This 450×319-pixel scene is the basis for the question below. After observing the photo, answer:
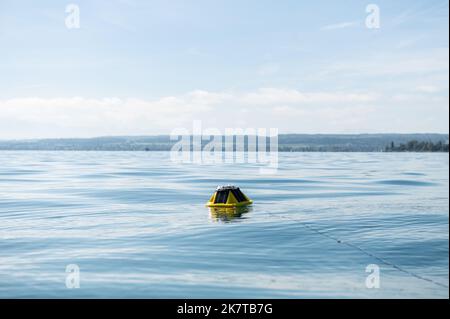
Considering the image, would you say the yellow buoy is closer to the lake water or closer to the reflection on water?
the reflection on water

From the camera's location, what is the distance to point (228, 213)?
25406mm

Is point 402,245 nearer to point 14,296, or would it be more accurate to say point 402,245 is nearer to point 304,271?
point 304,271

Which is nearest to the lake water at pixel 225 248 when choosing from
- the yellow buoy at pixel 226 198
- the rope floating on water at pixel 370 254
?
the rope floating on water at pixel 370 254

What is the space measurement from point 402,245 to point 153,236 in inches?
381

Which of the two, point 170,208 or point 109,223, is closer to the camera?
point 109,223

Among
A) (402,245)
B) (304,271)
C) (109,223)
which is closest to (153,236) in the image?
(109,223)

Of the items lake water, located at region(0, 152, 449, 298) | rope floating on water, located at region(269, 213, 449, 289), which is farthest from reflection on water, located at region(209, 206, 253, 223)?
rope floating on water, located at region(269, 213, 449, 289)

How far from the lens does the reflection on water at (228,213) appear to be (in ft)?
77.6

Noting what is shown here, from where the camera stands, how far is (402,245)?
17266 millimetres

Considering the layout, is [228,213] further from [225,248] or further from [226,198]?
[225,248]

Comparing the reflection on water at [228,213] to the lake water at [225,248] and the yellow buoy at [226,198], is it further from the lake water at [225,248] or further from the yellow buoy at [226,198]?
the yellow buoy at [226,198]

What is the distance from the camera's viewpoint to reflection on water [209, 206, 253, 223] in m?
23.7

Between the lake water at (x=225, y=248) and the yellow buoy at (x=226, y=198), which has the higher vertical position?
the yellow buoy at (x=226, y=198)
